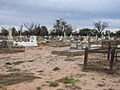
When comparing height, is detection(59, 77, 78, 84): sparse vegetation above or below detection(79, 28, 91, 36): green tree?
below

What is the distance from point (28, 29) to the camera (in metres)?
107

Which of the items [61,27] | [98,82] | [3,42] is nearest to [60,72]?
[98,82]

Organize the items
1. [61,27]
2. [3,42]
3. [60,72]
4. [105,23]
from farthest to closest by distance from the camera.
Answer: [105,23]
[61,27]
[3,42]
[60,72]

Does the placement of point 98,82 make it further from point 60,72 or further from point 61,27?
point 61,27

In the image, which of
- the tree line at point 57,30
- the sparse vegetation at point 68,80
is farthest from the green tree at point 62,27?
the sparse vegetation at point 68,80

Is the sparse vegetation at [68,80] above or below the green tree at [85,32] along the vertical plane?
below

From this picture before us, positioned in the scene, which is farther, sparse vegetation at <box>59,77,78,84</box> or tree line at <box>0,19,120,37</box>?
tree line at <box>0,19,120,37</box>

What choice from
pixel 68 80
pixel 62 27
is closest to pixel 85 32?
pixel 62 27

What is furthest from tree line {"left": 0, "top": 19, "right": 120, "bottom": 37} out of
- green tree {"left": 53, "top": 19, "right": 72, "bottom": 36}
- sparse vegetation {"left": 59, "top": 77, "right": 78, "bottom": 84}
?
sparse vegetation {"left": 59, "top": 77, "right": 78, "bottom": 84}

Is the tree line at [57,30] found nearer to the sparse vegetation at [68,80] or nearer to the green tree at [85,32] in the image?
the green tree at [85,32]

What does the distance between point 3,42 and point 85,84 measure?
76.6ft

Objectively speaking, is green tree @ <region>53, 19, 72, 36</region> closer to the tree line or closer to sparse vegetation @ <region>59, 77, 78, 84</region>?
the tree line

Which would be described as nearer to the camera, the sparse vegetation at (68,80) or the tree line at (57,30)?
the sparse vegetation at (68,80)

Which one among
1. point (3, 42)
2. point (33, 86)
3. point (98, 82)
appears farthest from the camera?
point (3, 42)
